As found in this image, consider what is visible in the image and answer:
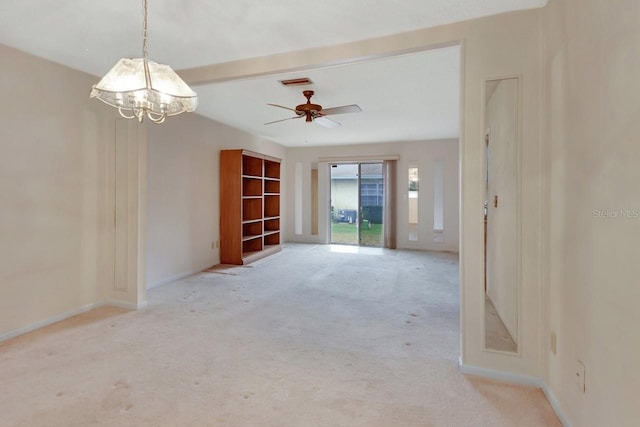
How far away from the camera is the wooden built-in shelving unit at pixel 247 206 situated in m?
5.29

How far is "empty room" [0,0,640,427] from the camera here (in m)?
1.41

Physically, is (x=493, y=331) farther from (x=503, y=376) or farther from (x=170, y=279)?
(x=170, y=279)

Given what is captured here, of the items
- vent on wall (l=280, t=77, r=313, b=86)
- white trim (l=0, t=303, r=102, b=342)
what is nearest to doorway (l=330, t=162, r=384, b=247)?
vent on wall (l=280, t=77, r=313, b=86)

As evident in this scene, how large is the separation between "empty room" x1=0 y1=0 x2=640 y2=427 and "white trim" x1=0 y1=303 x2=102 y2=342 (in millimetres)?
18

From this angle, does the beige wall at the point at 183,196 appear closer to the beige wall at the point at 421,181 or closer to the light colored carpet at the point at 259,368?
the light colored carpet at the point at 259,368

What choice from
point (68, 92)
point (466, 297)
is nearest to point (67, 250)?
point (68, 92)

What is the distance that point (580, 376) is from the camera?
145cm

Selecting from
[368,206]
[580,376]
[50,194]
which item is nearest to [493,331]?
[580,376]

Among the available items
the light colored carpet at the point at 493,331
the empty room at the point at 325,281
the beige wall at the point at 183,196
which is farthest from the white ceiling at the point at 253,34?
the light colored carpet at the point at 493,331

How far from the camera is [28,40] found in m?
2.45

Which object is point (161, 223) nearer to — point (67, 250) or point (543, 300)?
point (67, 250)

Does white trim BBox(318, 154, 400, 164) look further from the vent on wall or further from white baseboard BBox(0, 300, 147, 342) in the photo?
white baseboard BBox(0, 300, 147, 342)

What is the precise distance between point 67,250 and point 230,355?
2.08 metres

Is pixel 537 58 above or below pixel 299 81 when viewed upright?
below
